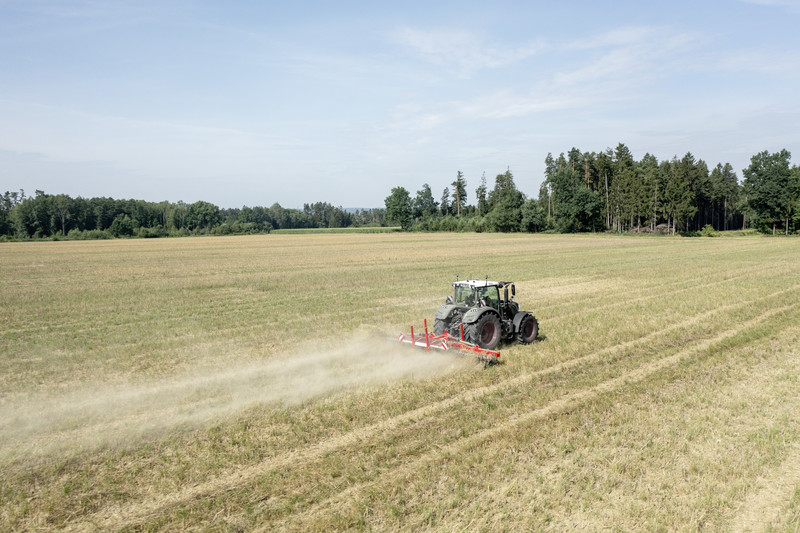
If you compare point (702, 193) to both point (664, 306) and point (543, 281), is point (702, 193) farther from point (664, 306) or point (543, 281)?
point (664, 306)

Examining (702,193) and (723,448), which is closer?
(723,448)

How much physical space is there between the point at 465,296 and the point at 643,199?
95.5 m

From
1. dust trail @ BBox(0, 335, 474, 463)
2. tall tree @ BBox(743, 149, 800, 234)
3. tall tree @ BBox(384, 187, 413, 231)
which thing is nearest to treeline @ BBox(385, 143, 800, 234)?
tall tree @ BBox(743, 149, 800, 234)

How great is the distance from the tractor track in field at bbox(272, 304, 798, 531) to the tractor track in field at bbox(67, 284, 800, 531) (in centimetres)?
2

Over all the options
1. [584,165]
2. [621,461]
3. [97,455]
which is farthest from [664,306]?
[584,165]

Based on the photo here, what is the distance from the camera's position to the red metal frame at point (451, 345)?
468 inches

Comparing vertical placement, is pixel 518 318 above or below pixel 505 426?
above

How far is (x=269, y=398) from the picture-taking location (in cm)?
1018

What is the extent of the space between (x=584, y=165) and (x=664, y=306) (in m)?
107

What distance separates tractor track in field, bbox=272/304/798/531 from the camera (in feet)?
20.3

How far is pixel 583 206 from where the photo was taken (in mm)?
102750

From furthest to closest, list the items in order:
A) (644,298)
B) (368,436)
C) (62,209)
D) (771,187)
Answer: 1. (62,209)
2. (771,187)
3. (644,298)
4. (368,436)

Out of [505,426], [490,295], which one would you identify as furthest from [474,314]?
[505,426]

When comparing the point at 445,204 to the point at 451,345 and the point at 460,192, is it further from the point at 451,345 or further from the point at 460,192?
the point at 451,345
